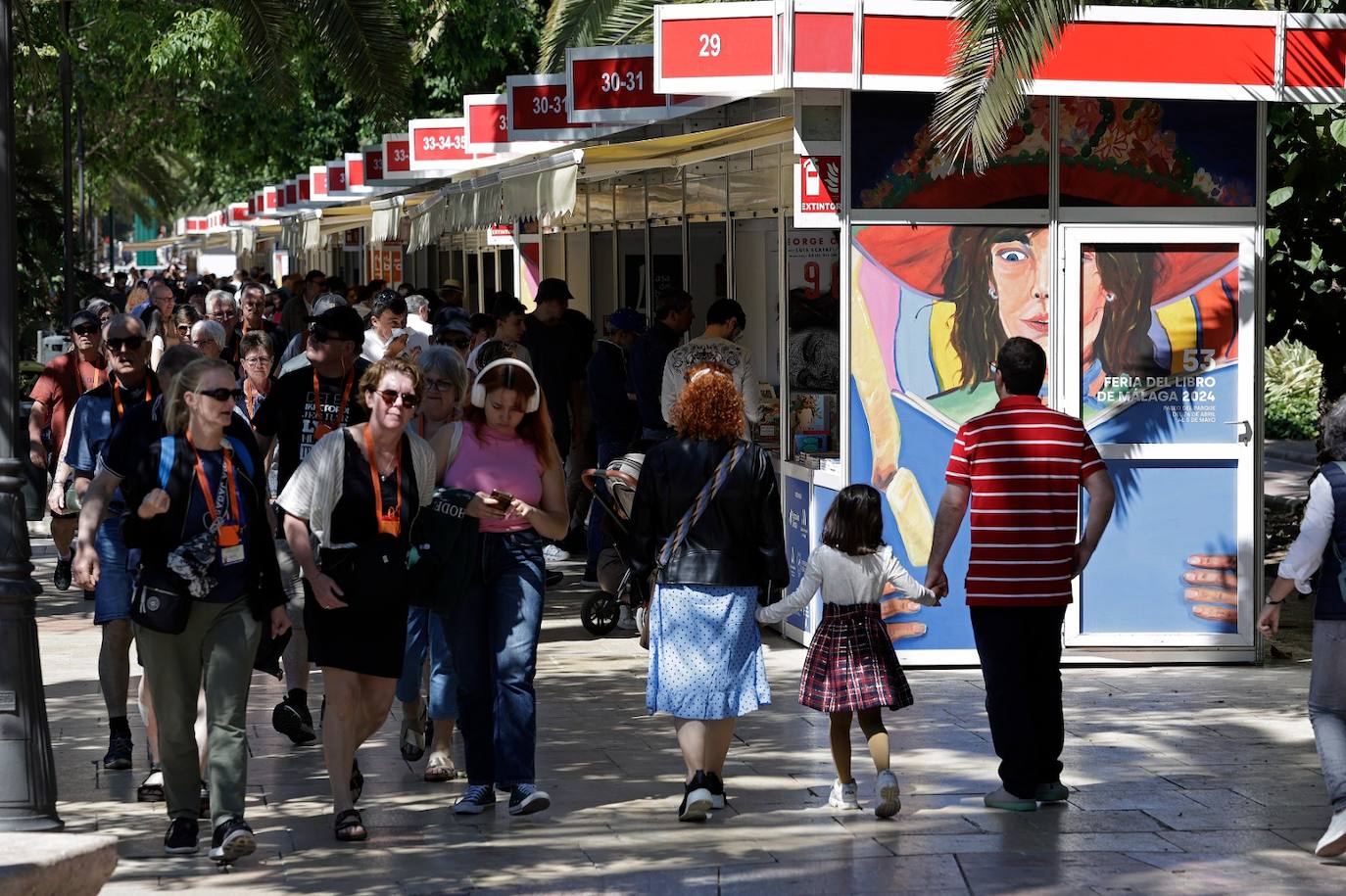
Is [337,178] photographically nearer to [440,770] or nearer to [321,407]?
[321,407]

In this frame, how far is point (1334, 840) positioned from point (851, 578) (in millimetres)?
1779

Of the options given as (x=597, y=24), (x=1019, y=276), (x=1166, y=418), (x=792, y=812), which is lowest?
(x=792, y=812)

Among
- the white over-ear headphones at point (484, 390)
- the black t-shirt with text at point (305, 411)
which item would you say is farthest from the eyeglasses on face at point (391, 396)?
the black t-shirt with text at point (305, 411)

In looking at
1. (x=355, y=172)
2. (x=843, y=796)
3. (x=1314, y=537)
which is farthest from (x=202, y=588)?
(x=355, y=172)

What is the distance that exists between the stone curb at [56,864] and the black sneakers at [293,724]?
2.20 meters

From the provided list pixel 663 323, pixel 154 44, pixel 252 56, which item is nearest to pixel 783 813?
pixel 663 323

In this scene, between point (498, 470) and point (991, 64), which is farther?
point (991, 64)

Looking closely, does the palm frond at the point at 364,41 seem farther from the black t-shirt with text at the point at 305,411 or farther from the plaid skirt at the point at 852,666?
the plaid skirt at the point at 852,666

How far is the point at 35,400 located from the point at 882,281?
523 centimetres

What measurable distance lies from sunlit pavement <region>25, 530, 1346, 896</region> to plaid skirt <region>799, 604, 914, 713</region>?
45 centimetres

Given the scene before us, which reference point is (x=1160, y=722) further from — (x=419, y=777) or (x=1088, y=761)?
(x=419, y=777)

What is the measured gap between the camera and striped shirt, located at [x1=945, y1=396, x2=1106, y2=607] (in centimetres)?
688

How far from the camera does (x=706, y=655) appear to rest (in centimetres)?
668

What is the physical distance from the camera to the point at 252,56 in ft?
44.8
